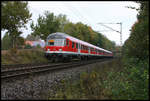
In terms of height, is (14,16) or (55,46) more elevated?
(14,16)

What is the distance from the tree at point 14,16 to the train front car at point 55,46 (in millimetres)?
4205

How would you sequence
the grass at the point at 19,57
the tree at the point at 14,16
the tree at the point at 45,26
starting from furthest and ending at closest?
the tree at the point at 45,26, the grass at the point at 19,57, the tree at the point at 14,16

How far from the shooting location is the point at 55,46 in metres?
17.5

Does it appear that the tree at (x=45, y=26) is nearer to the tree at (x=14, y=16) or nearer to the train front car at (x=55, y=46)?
the tree at (x=14, y=16)

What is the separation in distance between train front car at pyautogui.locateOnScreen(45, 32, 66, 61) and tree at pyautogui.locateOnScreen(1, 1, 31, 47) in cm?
421

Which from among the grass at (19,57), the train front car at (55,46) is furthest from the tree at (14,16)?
the train front car at (55,46)

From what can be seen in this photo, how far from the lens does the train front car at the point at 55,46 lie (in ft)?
56.2

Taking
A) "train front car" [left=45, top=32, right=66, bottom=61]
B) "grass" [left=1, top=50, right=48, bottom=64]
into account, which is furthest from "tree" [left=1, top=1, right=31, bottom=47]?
"train front car" [left=45, top=32, right=66, bottom=61]

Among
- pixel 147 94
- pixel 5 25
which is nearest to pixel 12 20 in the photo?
pixel 5 25

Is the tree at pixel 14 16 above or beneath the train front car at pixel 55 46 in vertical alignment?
above

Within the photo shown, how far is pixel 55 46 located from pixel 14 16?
5616mm

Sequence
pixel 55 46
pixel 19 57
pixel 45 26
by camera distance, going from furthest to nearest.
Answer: pixel 45 26, pixel 19 57, pixel 55 46

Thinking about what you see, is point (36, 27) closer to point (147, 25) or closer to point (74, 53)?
point (74, 53)

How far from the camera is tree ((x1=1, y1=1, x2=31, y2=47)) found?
16.6 metres
